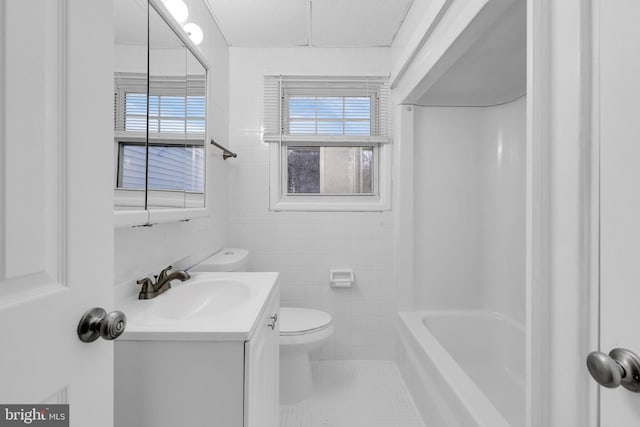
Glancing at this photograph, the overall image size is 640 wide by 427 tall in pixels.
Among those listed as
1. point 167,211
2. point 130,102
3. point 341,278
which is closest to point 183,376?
point 167,211

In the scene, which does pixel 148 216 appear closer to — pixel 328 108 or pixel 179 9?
pixel 179 9

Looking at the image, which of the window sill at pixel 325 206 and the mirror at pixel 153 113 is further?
the window sill at pixel 325 206

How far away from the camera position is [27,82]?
0.44m

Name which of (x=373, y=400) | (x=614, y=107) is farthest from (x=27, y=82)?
(x=373, y=400)

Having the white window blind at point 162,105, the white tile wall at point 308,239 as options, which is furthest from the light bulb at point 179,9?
the white tile wall at point 308,239

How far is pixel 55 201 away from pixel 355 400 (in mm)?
1948

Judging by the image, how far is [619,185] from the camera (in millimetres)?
635

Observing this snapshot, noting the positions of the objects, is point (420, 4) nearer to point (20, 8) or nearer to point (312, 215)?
point (312, 215)

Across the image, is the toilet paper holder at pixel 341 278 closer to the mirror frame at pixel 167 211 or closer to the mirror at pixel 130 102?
the mirror frame at pixel 167 211

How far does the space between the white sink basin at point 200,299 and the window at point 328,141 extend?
40.6 inches

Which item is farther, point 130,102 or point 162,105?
point 162,105

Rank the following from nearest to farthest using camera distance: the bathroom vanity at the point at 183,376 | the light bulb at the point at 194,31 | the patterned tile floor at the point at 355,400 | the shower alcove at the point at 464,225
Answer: the bathroom vanity at the point at 183,376 < the light bulb at the point at 194,31 < the patterned tile floor at the point at 355,400 < the shower alcove at the point at 464,225

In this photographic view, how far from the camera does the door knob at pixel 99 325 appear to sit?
536 millimetres

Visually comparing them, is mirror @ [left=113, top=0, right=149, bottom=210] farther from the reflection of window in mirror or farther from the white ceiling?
the white ceiling
